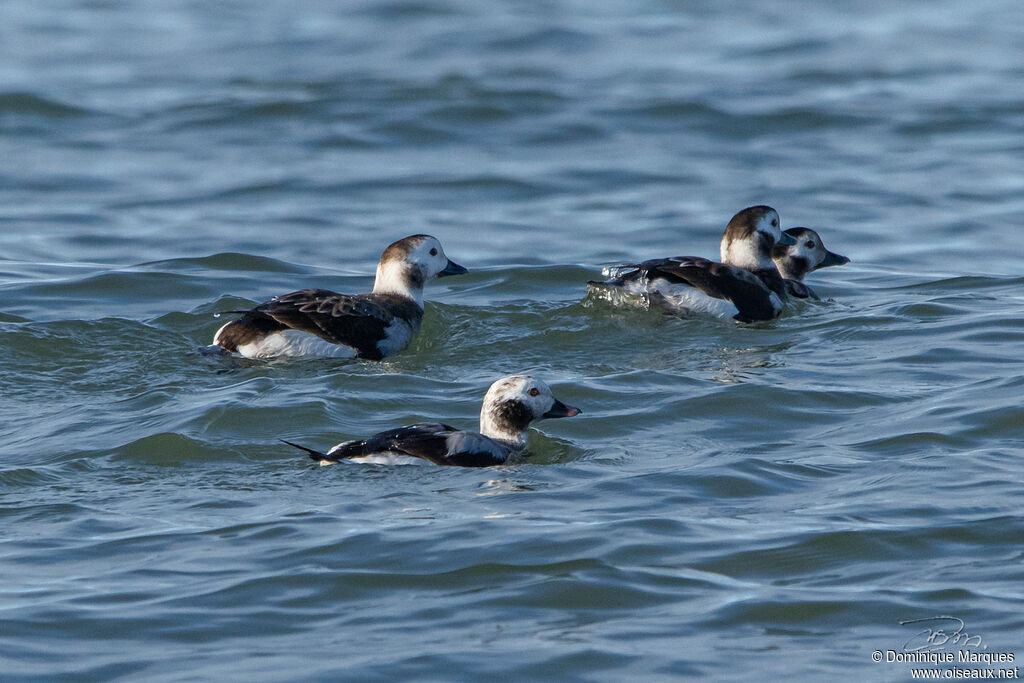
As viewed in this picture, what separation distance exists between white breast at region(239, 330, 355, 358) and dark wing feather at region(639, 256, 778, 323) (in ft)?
8.47

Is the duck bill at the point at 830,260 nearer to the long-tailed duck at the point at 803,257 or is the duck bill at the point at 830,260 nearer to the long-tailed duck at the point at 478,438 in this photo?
the long-tailed duck at the point at 803,257

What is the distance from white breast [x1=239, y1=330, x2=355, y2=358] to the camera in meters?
10.4

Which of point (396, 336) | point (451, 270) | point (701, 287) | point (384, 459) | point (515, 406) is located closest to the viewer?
point (384, 459)

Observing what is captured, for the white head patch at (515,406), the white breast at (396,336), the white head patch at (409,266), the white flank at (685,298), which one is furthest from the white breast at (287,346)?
the white flank at (685,298)

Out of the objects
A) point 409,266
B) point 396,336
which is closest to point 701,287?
point 409,266

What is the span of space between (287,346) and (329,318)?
0.34m

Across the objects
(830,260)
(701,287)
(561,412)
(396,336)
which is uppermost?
(830,260)

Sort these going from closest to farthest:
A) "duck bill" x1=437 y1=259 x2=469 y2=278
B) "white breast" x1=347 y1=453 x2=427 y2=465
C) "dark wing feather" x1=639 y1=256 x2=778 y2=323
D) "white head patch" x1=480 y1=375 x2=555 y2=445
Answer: "white breast" x1=347 y1=453 x2=427 y2=465, "white head patch" x1=480 y1=375 x2=555 y2=445, "dark wing feather" x1=639 y1=256 x2=778 y2=323, "duck bill" x1=437 y1=259 x2=469 y2=278

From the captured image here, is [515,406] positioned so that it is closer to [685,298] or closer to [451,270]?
[685,298]

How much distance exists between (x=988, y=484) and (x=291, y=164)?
11512 mm
